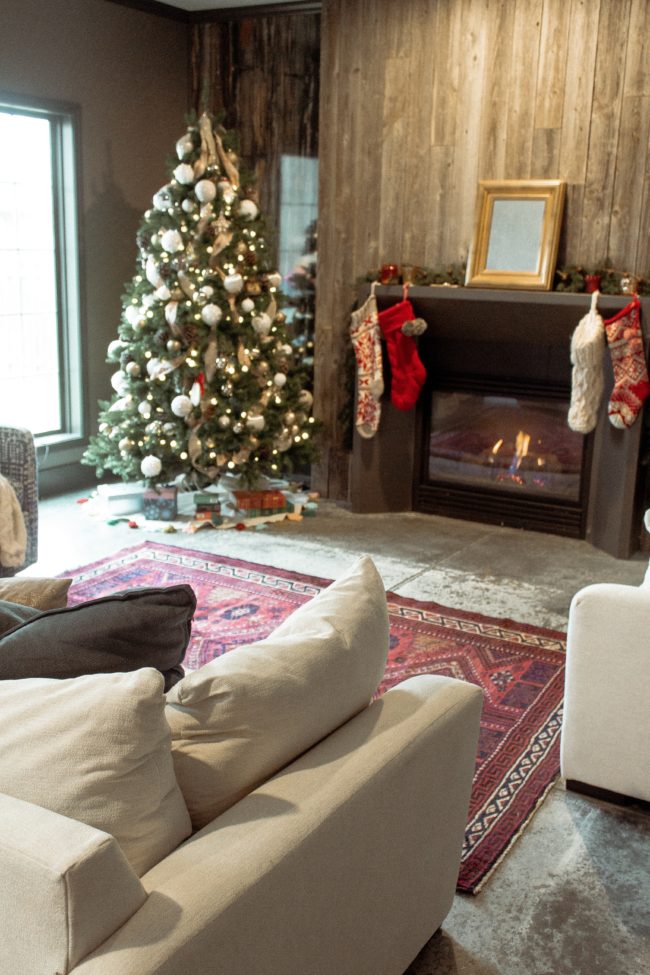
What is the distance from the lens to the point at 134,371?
5.50 m

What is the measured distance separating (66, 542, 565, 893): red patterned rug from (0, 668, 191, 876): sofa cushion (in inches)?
49.5

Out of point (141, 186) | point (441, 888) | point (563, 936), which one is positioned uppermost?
point (141, 186)

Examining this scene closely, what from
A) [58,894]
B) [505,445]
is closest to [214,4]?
[505,445]

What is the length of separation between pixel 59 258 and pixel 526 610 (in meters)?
3.62

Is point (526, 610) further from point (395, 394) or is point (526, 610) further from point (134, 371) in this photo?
point (134, 371)

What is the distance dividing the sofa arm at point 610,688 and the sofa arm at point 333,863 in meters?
0.70

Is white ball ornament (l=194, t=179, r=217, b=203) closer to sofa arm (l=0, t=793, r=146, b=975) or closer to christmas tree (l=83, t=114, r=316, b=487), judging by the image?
christmas tree (l=83, t=114, r=316, b=487)

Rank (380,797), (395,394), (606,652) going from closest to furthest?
1. (380,797)
2. (606,652)
3. (395,394)

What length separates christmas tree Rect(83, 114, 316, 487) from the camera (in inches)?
212

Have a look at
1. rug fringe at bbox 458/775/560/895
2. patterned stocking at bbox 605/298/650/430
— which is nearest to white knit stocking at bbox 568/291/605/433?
patterned stocking at bbox 605/298/650/430

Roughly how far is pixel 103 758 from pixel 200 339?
13.6ft

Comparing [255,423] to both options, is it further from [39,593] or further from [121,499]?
[39,593]

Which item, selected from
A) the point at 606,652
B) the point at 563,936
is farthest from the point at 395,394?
the point at 563,936

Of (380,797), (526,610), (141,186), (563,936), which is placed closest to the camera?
(380,797)
